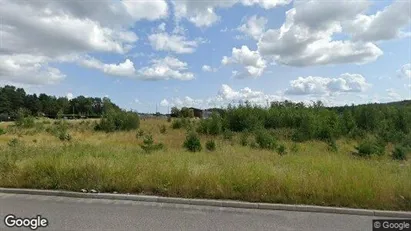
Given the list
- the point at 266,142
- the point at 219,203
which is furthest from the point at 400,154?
the point at 219,203

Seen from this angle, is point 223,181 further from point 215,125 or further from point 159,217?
point 215,125

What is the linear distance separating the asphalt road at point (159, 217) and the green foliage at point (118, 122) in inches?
1509

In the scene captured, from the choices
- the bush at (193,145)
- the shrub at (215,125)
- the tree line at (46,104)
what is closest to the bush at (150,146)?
the bush at (193,145)

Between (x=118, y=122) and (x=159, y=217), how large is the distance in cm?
4076

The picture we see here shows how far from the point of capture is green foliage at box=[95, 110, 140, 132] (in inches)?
1730

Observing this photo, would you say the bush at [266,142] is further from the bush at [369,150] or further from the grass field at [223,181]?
the grass field at [223,181]

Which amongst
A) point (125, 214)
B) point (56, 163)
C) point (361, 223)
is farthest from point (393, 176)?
point (56, 163)

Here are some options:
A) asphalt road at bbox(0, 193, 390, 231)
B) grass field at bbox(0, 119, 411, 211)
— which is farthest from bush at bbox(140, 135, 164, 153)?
asphalt road at bbox(0, 193, 390, 231)

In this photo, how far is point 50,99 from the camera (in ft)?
387

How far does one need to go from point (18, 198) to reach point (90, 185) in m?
1.59

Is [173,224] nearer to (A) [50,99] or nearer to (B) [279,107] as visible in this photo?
(B) [279,107]

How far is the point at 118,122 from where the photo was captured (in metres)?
44.5

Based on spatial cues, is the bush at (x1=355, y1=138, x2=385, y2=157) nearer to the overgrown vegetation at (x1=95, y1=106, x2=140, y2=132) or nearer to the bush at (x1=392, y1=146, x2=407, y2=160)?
the bush at (x1=392, y1=146, x2=407, y2=160)

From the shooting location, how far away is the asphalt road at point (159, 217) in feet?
17.1
